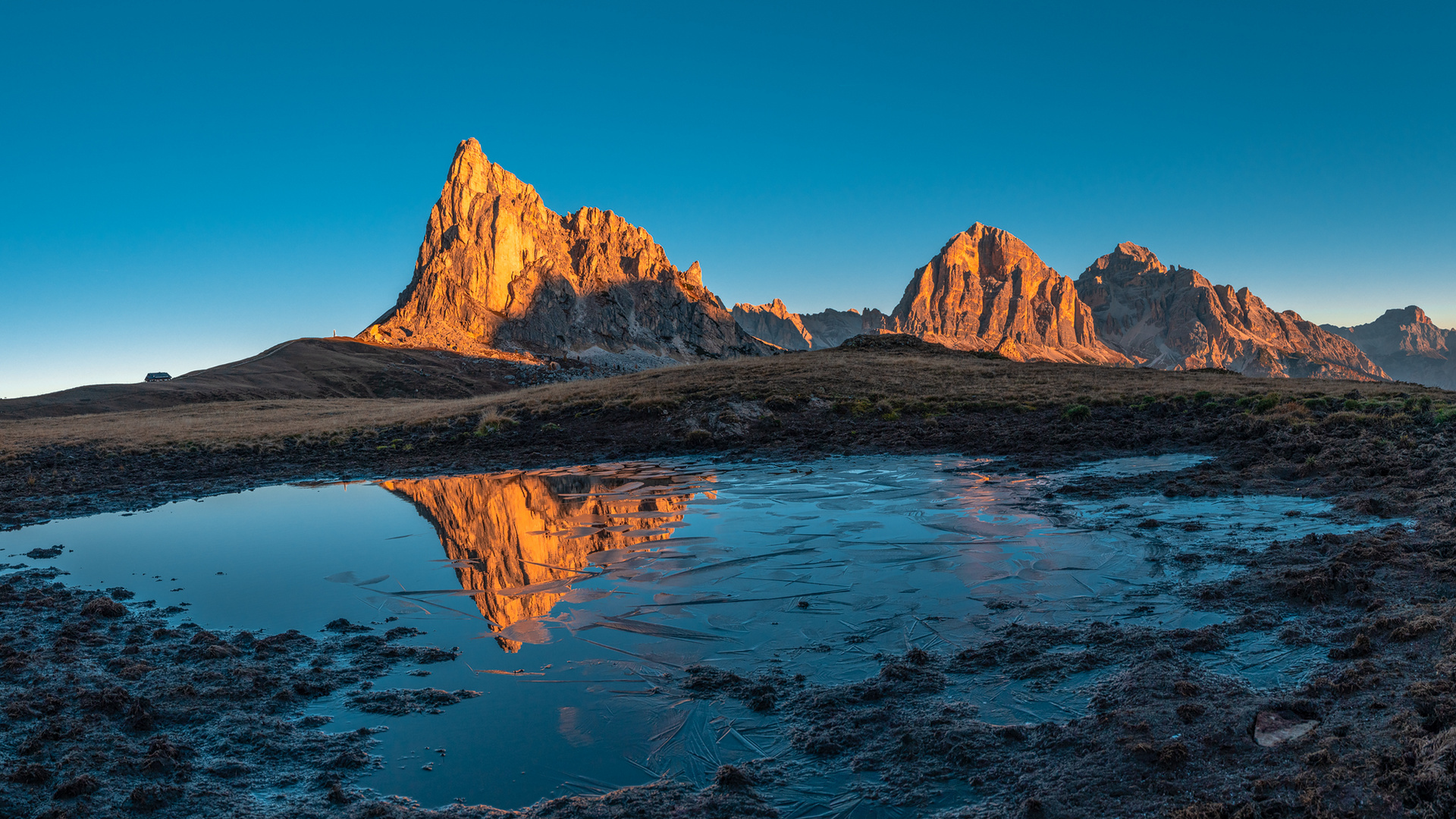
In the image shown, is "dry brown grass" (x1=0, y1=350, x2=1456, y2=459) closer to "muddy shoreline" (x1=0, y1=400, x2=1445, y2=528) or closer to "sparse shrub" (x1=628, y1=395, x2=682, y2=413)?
"sparse shrub" (x1=628, y1=395, x2=682, y2=413)

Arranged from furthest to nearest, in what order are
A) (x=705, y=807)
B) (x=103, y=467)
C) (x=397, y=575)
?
(x=103, y=467)
(x=397, y=575)
(x=705, y=807)

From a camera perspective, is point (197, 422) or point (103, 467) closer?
point (103, 467)

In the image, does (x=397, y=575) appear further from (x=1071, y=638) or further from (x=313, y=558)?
(x=1071, y=638)

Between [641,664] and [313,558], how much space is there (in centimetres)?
729

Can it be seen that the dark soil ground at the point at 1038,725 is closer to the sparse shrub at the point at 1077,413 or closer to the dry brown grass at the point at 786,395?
the sparse shrub at the point at 1077,413

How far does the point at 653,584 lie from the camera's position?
360 inches

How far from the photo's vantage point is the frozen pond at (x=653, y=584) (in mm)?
5352

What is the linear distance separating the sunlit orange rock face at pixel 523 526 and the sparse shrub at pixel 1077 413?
1543cm

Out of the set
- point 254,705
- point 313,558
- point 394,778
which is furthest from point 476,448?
point 394,778

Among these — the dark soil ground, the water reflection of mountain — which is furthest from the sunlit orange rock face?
the dark soil ground

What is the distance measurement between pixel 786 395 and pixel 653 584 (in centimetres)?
2133

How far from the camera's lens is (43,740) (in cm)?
527

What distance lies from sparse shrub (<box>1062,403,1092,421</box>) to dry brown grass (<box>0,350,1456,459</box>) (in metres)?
2.26

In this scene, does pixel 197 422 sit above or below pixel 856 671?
above
